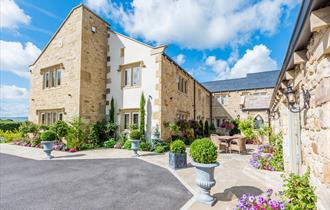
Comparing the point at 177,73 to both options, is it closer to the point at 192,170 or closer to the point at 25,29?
the point at 192,170

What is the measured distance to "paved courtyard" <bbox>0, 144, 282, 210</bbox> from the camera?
12.9 ft

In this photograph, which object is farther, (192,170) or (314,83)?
(192,170)

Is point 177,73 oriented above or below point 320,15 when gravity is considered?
above

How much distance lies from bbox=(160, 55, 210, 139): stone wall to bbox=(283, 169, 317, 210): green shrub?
8281mm

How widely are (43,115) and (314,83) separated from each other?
1614 centimetres

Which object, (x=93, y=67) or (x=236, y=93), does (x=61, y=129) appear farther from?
(x=236, y=93)

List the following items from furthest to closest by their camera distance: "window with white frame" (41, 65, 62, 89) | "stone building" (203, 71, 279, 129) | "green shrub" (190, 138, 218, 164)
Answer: "stone building" (203, 71, 279, 129)
"window with white frame" (41, 65, 62, 89)
"green shrub" (190, 138, 218, 164)

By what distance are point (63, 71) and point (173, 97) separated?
7818 millimetres

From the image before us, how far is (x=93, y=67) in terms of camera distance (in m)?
12.3

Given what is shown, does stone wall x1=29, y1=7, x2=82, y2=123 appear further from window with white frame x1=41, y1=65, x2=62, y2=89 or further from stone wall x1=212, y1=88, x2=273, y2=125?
stone wall x1=212, y1=88, x2=273, y2=125

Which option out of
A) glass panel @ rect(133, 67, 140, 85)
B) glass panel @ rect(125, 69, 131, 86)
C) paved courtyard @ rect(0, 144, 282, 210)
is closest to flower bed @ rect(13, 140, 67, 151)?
paved courtyard @ rect(0, 144, 282, 210)

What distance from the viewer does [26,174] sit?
6.04m

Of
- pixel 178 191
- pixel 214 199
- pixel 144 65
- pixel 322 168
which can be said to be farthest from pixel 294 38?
pixel 144 65

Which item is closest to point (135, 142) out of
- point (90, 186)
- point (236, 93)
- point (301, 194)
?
point (90, 186)
